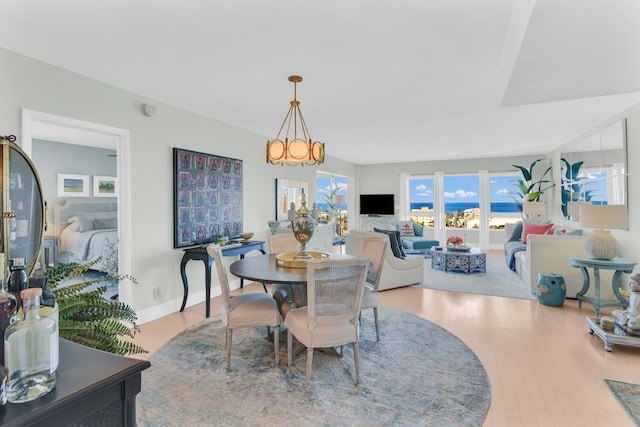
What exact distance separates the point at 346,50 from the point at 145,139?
7.65 feet

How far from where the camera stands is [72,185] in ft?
19.6

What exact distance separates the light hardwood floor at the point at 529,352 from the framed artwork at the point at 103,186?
3.99m

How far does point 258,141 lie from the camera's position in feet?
17.4

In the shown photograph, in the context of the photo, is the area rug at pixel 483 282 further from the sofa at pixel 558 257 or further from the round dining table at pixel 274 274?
the round dining table at pixel 274 274

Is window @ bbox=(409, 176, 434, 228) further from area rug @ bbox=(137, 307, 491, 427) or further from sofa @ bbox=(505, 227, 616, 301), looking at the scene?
area rug @ bbox=(137, 307, 491, 427)

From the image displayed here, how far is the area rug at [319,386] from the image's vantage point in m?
1.98

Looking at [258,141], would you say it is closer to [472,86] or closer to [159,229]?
[159,229]

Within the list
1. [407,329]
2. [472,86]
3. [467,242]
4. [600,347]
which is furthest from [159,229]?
[467,242]

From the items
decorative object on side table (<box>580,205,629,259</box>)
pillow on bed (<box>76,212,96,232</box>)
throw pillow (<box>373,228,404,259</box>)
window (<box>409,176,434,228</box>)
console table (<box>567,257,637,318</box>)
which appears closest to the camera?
decorative object on side table (<box>580,205,629,259</box>)

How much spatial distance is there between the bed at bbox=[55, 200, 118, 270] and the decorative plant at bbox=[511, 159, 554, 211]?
27.4 feet

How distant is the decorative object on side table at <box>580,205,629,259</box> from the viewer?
3367 mm

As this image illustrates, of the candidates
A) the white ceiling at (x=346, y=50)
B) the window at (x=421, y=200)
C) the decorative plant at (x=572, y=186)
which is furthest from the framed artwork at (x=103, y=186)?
the decorative plant at (x=572, y=186)

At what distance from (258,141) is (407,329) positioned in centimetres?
356

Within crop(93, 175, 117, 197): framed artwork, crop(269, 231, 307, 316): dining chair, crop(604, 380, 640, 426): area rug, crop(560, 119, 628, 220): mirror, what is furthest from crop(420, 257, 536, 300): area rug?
crop(93, 175, 117, 197): framed artwork
